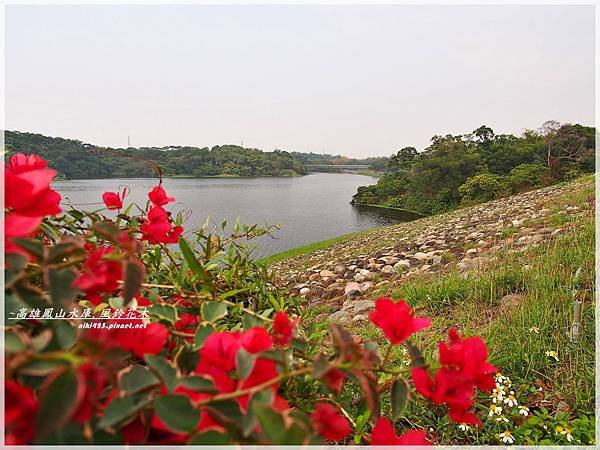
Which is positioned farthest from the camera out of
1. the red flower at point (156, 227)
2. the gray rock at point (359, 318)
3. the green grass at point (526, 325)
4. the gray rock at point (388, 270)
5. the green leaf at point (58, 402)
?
the gray rock at point (388, 270)

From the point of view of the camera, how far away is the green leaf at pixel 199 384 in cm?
24

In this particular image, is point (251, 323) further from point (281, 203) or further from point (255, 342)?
point (281, 203)

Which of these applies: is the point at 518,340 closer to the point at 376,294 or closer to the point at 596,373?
the point at 596,373

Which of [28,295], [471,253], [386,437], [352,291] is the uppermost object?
[28,295]

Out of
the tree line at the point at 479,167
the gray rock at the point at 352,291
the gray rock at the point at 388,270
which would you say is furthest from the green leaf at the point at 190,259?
the tree line at the point at 479,167

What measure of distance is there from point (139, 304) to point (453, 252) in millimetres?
2777

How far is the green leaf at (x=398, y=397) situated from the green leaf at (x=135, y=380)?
0.17m

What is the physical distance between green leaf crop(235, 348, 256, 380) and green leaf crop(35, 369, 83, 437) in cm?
8

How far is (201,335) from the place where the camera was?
0.99 ft

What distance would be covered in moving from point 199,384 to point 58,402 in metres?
0.07

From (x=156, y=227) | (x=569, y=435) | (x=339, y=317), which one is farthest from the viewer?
(x=339, y=317)

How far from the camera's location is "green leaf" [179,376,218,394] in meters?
0.24

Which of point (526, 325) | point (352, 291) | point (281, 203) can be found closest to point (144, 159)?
point (526, 325)

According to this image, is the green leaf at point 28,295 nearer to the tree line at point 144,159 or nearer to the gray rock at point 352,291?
the tree line at point 144,159
